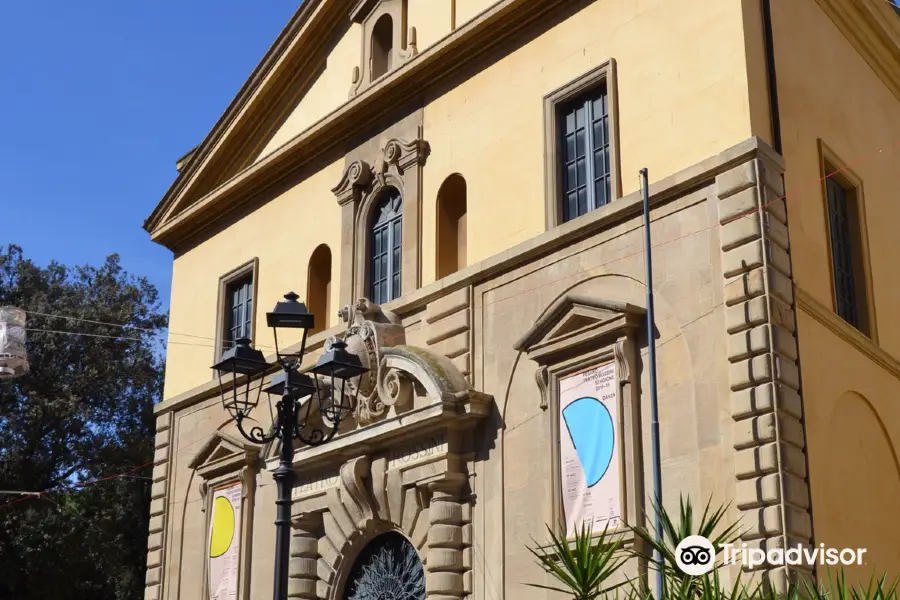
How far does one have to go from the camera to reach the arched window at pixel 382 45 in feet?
67.5

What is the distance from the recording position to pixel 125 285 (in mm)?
37562

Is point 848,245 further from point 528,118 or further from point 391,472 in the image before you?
point 391,472

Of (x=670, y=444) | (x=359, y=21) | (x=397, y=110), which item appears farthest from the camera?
(x=359, y=21)

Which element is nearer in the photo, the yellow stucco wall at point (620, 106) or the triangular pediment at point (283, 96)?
the yellow stucco wall at point (620, 106)

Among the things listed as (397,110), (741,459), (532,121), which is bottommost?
(741,459)

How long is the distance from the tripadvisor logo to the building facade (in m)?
0.12

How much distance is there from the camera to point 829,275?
1505cm

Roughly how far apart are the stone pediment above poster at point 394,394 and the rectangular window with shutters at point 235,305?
4.00 meters

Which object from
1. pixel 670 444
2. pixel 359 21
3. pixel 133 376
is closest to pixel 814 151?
pixel 670 444

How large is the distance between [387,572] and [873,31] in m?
9.56

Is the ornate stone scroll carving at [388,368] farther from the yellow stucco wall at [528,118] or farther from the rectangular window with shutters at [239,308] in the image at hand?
the rectangular window with shutters at [239,308]

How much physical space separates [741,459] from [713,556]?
180cm

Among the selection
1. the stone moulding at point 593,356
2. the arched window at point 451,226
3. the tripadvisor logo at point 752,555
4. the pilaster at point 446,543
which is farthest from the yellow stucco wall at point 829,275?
the arched window at point 451,226

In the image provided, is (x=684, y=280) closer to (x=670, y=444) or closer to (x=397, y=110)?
(x=670, y=444)
